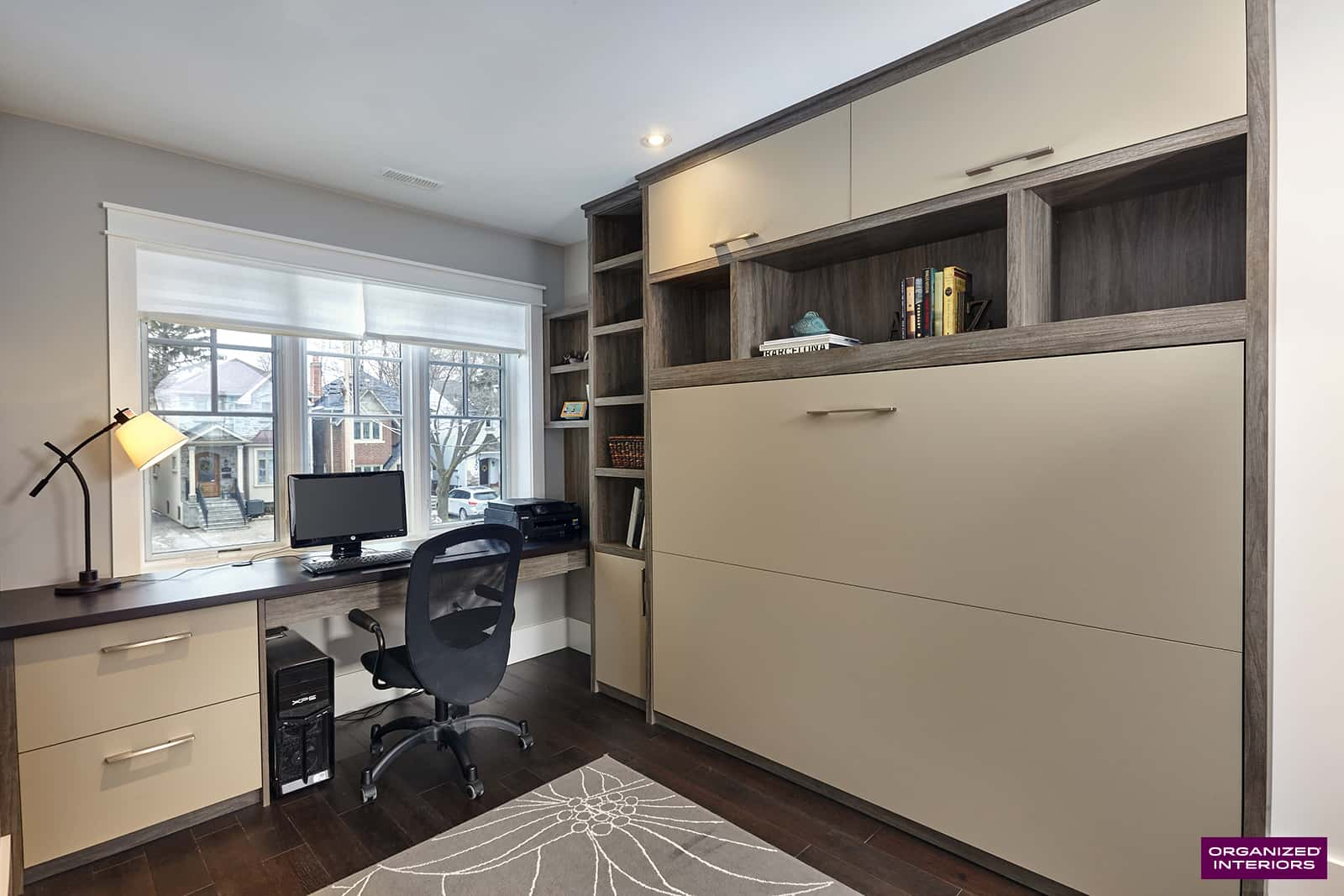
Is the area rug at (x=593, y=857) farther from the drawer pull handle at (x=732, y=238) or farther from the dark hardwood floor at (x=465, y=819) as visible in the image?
the drawer pull handle at (x=732, y=238)

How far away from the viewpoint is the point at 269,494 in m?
3.11

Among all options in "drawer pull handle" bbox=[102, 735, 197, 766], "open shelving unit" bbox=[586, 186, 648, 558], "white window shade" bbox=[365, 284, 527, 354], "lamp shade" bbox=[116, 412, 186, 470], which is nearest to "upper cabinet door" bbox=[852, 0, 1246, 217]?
"open shelving unit" bbox=[586, 186, 648, 558]

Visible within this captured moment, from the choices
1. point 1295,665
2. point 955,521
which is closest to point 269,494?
point 955,521

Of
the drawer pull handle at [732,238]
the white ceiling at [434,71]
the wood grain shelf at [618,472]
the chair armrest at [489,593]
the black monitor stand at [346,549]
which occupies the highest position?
the white ceiling at [434,71]

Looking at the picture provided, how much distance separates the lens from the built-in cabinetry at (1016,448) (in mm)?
1584

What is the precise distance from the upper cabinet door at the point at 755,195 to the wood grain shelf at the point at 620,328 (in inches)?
11.5

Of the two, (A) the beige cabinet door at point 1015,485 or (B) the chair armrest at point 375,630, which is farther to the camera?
(B) the chair armrest at point 375,630

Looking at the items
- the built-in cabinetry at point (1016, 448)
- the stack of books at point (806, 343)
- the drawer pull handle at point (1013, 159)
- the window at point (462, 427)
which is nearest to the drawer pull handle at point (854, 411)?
the built-in cabinetry at point (1016, 448)

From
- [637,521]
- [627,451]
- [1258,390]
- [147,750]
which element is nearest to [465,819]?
[147,750]

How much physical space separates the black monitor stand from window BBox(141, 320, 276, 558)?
41 centimetres

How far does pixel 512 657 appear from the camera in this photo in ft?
12.7

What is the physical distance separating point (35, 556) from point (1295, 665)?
407 cm

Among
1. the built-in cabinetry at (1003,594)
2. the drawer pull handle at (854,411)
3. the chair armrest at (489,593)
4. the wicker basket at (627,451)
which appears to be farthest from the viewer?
the wicker basket at (627,451)

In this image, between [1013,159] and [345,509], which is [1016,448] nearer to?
[1013,159]
